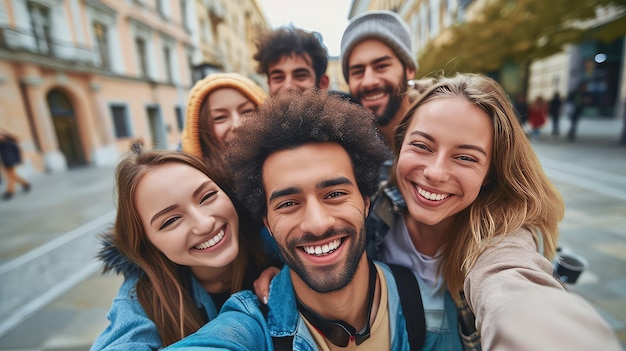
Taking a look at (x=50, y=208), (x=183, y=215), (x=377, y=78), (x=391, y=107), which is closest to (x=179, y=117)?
(x=50, y=208)

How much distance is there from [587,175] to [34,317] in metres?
8.96

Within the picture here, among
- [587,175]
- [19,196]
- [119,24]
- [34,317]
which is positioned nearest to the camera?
[34,317]

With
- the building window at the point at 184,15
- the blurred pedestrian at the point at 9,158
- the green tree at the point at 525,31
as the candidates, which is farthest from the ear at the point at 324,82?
the building window at the point at 184,15

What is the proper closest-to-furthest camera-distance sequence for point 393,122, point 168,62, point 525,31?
point 393,122, point 525,31, point 168,62

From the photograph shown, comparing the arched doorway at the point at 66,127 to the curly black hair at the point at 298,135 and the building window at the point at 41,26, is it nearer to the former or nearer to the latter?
the building window at the point at 41,26

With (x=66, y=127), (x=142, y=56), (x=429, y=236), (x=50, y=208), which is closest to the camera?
(x=429, y=236)

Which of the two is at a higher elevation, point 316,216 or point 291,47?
point 291,47

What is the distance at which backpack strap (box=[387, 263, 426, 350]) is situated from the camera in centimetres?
124

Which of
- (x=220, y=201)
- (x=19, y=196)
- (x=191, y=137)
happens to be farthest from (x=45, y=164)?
(x=220, y=201)

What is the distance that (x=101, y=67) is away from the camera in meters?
10.6

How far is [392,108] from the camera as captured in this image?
2072 mm

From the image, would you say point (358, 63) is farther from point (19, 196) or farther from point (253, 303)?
point (19, 196)

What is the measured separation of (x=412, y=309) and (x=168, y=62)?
593 inches

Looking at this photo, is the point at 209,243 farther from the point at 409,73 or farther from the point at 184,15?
the point at 184,15
